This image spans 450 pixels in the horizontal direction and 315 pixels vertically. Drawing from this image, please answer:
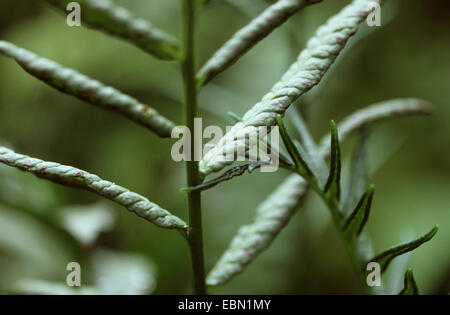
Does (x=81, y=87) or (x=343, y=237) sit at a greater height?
(x=81, y=87)

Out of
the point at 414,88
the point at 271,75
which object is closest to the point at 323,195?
the point at 271,75

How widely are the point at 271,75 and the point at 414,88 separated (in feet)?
1.29

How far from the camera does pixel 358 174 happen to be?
0.56m

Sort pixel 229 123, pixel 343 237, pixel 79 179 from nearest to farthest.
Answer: pixel 79 179 < pixel 343 237 < pixel 229 123

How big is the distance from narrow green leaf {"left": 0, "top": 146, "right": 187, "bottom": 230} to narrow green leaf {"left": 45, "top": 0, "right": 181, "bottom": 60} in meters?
0.13

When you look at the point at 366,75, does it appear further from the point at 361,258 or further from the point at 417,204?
the point at 361,258

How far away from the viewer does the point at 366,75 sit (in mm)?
1364

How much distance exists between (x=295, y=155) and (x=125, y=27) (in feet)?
0.62

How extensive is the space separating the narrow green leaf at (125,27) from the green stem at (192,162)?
2 centimetres

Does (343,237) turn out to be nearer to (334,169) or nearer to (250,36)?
(334,169)

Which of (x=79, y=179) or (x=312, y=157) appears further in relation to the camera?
(x=312, y=157)

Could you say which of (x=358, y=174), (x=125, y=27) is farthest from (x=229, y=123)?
(x=125, y=27)

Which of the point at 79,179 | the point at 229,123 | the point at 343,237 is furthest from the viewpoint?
the point at 229,123

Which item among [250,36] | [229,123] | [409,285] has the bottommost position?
[409,285]
